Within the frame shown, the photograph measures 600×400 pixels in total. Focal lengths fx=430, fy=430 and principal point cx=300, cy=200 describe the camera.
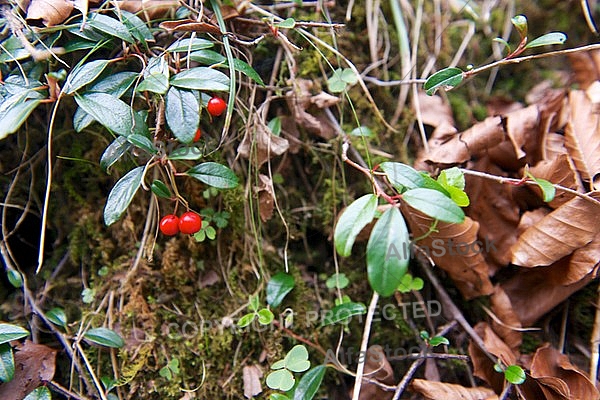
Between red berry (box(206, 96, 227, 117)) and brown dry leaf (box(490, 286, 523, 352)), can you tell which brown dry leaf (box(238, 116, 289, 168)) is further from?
brown dry leaf (box(490, 286, 523, 352))

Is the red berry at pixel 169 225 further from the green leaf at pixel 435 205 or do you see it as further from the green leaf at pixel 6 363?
the green leaf at pixel 435 205

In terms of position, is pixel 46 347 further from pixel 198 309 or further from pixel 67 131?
pixel 67 131

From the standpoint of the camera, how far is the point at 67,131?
1.30m

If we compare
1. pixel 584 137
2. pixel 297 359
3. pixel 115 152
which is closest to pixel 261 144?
pixel 115 152

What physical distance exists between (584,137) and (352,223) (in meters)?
0.85

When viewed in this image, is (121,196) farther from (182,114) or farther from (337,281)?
(337,281)

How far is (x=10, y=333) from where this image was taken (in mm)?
1053

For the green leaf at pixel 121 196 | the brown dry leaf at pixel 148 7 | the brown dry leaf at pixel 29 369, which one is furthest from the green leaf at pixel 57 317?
the brown dry leaf at pixel 148 7

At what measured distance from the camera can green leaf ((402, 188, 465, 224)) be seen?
0.84 metres

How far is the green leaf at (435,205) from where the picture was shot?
84 cm

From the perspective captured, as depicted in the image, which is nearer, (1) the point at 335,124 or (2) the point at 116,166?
(2) the point at 116,166

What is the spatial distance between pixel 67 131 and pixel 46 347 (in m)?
0.62

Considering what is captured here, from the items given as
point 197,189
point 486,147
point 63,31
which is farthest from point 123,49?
point 486,147

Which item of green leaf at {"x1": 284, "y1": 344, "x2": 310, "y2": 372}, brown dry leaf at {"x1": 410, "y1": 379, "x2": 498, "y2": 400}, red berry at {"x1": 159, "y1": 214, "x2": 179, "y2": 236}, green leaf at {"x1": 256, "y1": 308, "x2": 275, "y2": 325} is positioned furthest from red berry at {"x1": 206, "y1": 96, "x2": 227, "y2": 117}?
brown dry leaf at {"x1": 410, "y1": 379, "x2": 498, "y2": 400}
